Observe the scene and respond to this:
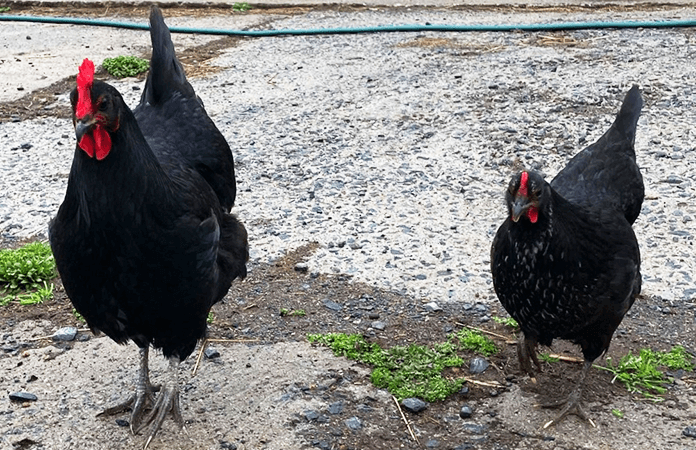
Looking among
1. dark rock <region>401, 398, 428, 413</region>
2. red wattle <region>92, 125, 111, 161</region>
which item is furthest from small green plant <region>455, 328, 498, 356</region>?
red wattle <region>92, 125, 111, 161</region>

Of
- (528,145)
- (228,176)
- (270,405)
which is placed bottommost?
(270,405)

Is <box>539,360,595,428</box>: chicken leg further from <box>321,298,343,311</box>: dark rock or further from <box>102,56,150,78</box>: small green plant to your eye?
<box>102,56,150,78</box>: small green plant

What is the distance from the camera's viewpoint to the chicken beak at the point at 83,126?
2.81 meters

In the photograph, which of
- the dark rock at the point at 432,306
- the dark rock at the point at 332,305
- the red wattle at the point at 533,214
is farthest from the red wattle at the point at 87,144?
the dark rock at the point at 432,306

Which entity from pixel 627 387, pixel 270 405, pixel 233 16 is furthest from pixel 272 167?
pixel 233 16

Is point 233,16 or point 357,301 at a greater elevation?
point 233,16

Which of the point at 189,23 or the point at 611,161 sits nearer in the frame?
the point at 611,161

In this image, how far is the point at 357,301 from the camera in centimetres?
451

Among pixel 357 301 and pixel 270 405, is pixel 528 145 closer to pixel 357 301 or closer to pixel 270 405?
pixel 357 301

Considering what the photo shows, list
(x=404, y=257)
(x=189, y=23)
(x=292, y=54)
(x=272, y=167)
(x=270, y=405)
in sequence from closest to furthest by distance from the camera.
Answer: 1. (x=270, y=405)
2. (x=404, y=257)
3. (x=272, y=167)
4. (x=292, y=54)
5. (x=189, y=23)

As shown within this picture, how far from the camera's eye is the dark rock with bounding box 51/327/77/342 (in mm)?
4184

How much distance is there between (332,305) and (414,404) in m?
0.97

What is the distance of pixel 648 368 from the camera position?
3850 mm

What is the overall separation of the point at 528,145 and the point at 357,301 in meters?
2.27
